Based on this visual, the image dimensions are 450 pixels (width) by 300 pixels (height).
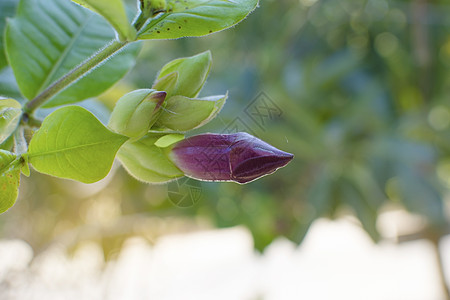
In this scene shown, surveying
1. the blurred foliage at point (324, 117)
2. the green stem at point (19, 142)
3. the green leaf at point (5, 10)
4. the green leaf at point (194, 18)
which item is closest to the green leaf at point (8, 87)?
the green leaf at point (5, 10)

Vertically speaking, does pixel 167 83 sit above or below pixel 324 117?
above

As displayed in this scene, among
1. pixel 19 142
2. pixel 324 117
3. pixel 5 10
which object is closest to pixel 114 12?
pixel 19 142

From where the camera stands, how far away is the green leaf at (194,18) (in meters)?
0.26

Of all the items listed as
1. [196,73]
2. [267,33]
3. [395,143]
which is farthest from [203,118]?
[267,33]

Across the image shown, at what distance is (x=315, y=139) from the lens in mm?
1235

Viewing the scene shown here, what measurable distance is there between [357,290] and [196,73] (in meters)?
2.58

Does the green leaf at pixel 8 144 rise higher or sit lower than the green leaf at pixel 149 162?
higher

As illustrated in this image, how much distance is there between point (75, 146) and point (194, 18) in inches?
4.1

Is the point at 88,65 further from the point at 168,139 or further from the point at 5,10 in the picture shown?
the point at 5,10

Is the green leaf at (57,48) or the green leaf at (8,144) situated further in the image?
the green leaf at (57,48)

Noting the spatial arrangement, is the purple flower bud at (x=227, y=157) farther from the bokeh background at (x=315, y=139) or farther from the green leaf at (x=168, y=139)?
the bokeh background at (x=315, y=139)

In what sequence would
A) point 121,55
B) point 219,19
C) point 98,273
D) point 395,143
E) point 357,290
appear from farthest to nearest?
point 357,290 → point 98,273 → point 395,143 → point 121,55 → point 219,19

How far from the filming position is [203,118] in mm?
299

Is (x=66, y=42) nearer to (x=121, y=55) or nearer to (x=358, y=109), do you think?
(x=121, y=55)
